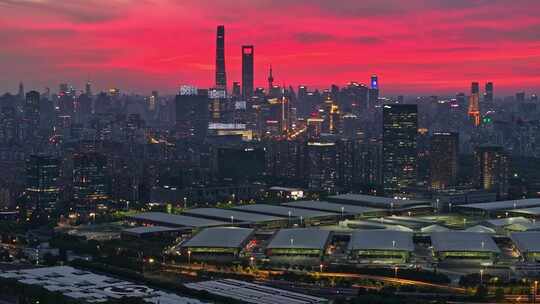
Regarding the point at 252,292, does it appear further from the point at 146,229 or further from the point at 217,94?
the point at 217,94

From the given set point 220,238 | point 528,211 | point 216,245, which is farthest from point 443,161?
point 216,245

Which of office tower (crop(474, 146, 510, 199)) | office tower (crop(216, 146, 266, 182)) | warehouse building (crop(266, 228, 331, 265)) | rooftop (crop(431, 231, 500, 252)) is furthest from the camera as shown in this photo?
office tower (crop(216, 146, 266, 182))

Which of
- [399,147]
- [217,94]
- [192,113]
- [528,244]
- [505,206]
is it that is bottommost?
[528,244]

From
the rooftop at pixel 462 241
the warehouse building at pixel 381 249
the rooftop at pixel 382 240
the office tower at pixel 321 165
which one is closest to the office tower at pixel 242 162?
the office tower at pixel 321 165

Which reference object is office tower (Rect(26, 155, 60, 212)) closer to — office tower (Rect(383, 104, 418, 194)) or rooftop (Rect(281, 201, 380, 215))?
rooftop (Rect(281, 201, 380, 215))

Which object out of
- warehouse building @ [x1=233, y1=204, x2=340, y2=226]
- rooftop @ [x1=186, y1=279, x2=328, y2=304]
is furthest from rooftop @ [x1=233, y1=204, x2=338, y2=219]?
rooftop @ [x1=186, y1=279, x2=328, y2=304]

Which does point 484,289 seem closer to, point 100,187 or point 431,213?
point 431,213

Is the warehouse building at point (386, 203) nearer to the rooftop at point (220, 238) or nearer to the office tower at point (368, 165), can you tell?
the rooftop at point (220, 238)
